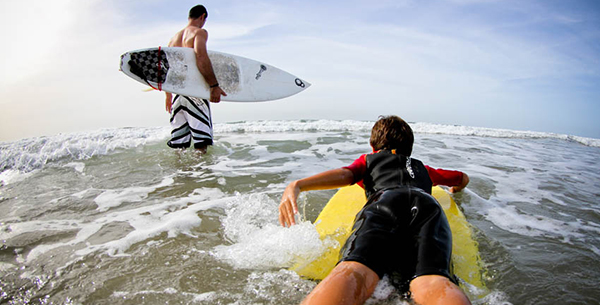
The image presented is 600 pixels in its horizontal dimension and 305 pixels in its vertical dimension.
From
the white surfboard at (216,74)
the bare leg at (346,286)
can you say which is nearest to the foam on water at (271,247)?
the bare leg at (346,286)

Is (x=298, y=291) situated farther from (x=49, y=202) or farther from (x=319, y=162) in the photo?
(x=319, y=162)

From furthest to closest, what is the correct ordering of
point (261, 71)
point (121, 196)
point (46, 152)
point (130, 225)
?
1. point (261, 71)
2. point (46, 152)
3. point (121, 196)
4. point (130, 225)

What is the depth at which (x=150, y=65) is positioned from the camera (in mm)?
4941

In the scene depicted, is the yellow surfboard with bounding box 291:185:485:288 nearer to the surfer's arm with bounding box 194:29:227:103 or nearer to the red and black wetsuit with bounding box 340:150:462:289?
the red and black wetsuit with bounding box 340:150:462:289

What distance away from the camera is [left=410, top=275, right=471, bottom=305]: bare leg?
1.29 m

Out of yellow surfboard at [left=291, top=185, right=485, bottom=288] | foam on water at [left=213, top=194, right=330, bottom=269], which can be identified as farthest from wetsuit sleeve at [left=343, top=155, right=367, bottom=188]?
foam on water at [left=213, top=194, right=330, bottom=269]

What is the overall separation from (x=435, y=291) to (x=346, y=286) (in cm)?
40

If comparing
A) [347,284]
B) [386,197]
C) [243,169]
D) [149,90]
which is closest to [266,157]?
[243,169]

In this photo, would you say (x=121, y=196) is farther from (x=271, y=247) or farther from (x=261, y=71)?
(x=261, y=71)

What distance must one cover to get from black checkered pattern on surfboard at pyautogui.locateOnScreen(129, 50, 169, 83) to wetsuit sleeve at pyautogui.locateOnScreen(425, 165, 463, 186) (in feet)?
14.2

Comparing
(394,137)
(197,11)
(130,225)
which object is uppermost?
(197,11)

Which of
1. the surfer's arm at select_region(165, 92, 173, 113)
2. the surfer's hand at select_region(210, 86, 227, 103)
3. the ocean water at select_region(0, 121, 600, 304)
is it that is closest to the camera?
the ocean water at select_region(0, 121, 600, 304)

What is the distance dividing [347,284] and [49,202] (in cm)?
338

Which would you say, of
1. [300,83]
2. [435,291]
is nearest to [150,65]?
[300,83]
